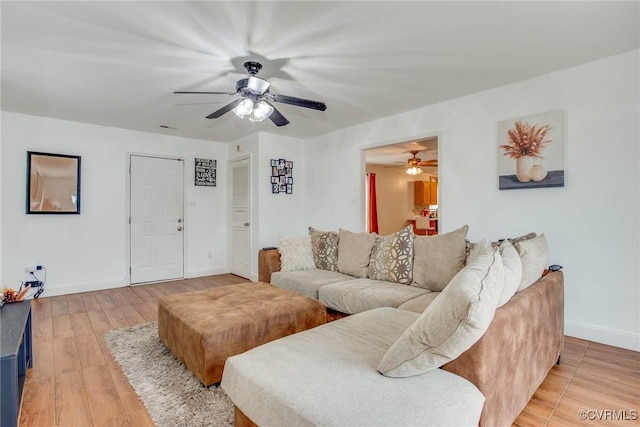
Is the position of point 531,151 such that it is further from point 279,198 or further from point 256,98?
point 279,198

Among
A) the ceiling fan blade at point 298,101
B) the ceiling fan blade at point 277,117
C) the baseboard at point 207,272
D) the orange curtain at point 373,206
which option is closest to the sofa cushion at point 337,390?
the ceiling fan blade at point 298,101

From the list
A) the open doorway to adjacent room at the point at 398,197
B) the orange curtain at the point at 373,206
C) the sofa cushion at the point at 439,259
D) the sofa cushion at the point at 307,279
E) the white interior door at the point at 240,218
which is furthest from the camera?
the orange curtain at the point at 373,206

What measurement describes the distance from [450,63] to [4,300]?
3910 millimetres

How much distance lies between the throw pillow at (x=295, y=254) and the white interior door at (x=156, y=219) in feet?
8.04

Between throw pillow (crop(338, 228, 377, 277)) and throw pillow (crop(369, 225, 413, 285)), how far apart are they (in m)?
0.09

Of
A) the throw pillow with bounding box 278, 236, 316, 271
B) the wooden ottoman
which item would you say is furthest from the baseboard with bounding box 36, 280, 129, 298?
the throw pillow with bounding box 278, 236, 316, 271

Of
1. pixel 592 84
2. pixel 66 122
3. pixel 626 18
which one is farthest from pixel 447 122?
pixel 66 122

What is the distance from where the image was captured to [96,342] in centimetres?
277

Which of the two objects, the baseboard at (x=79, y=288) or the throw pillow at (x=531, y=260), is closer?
the throw pillow at (x=531, y=260)

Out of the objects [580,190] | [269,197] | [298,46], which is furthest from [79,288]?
[580,190]

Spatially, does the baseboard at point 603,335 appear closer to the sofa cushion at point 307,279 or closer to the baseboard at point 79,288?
the sofa cushion at point 307,279

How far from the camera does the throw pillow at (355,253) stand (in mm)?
3367

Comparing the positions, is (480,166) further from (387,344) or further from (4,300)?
(4,300)

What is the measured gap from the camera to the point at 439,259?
2783 mm
